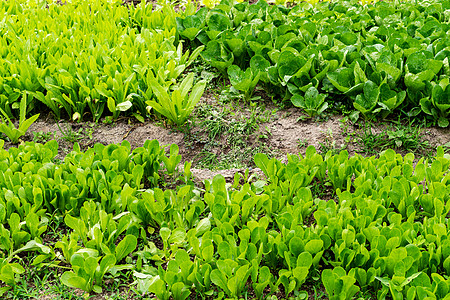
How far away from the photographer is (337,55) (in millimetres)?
4109

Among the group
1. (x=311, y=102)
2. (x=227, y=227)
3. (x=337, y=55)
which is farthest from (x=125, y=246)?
(x=337, y=55)

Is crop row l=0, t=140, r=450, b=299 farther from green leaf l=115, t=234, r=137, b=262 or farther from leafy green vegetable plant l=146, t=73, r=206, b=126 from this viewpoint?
leafy green vegetable plant l=146, t=73, r=206, b=126

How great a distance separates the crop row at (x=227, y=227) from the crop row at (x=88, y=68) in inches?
32.1

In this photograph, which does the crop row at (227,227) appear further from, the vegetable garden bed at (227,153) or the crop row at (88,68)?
the crop row at (88,68)

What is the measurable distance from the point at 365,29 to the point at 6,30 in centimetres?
420

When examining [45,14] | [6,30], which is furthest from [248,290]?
[45,14]

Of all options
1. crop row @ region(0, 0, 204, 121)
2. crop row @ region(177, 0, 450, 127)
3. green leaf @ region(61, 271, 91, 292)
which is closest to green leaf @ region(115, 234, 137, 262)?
green leaf @ region(61, 271, 91, 292)

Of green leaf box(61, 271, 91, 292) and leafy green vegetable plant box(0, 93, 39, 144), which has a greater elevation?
leafy green vegetable plant box(0, 93, 39, 144)

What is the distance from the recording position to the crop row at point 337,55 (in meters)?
3.84

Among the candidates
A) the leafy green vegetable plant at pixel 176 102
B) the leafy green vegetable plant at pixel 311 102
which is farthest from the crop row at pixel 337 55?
the leafy green vegetable plant at pixel 176 102

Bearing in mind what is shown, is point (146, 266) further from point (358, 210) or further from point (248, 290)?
point (358, 210)

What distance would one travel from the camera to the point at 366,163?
312cm

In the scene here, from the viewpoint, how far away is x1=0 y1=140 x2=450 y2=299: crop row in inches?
89.4

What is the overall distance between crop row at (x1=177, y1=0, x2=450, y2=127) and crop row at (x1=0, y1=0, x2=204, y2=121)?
460mm
